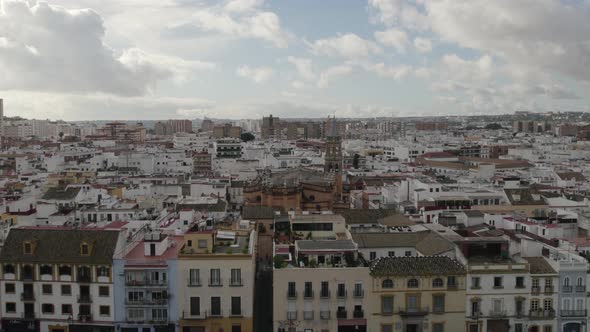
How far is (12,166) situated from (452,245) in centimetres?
9957

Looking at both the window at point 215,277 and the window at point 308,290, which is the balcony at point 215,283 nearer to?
the window at point 215,277

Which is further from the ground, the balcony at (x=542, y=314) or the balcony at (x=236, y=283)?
the balcony at (x=236, y=283)

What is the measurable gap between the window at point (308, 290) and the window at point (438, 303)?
6925mm

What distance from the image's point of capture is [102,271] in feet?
116

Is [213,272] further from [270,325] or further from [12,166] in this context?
[12,166]

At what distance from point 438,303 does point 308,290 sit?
24.2 ft

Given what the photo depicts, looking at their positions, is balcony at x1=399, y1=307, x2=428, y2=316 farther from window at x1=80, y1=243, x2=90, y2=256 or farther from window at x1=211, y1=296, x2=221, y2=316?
window at x1=80, y1=243, x2=90, y2=256

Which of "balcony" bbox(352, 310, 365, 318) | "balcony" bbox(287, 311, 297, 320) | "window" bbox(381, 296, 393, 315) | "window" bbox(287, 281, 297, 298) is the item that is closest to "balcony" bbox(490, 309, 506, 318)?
"window" bbox(381, 296, 393, 315)

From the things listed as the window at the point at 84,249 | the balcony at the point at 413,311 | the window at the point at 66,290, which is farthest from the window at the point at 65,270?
the balcony at the point at 413,311

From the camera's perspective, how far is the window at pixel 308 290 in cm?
3488

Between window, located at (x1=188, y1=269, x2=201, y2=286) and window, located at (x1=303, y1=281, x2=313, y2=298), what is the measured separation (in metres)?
6.01

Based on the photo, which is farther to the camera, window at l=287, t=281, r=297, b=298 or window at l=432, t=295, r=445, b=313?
window at l=432, t=295, r=445, b=313

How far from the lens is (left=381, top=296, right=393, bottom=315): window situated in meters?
35.0

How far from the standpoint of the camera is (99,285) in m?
35.3
